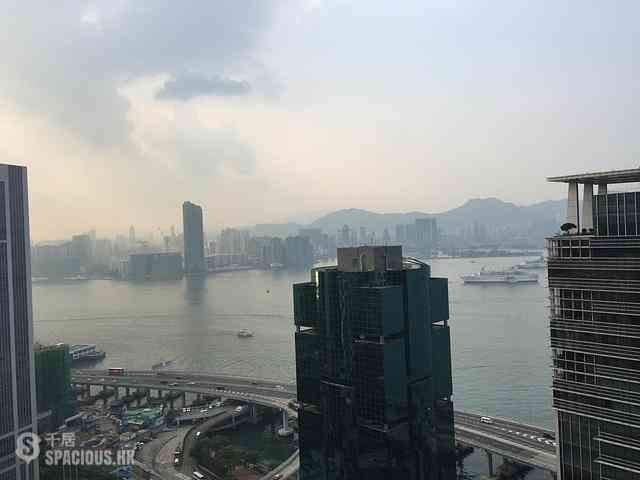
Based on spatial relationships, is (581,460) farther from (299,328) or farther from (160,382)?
(160,382)

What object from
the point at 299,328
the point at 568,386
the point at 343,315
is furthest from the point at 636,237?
the point at 299,328

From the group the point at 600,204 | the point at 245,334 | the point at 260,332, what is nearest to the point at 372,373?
the point at 600,204

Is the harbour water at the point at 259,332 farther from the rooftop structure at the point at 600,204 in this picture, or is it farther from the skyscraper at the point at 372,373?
the rooftop structure at the point at 600,204

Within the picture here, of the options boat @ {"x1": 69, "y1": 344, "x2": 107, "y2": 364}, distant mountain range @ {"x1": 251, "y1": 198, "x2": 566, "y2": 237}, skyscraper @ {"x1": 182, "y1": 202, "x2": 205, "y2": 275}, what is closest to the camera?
boat @ {"x1": 69, "y1": 344, "x2": 107, "y2": 364}

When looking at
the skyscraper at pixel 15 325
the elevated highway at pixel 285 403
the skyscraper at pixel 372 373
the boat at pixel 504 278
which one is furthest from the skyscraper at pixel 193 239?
the skyscraper at pixel 372 373

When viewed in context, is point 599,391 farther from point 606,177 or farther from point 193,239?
point 193,239

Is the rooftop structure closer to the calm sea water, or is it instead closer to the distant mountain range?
the calm sea water

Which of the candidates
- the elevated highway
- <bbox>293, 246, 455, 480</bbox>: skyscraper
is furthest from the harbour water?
<bbox>293, 246, 455, 480</bbox>: skyscraper
